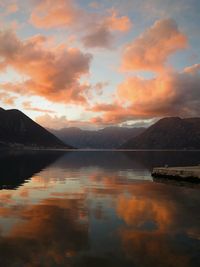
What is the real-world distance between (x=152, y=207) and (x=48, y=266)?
1561 cm

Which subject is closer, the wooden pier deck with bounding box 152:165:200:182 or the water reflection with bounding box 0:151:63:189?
the water reflection with bounding box 0:151:63:189

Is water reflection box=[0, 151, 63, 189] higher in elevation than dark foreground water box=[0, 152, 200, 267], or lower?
higher

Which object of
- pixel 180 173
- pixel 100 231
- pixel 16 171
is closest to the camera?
pixel 100 231

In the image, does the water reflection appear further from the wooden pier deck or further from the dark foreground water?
the wooden pier deck

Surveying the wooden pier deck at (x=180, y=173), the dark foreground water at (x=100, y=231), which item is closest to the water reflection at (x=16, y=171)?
the dark foreground water at (x=100, y=231)

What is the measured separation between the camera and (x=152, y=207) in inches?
1072

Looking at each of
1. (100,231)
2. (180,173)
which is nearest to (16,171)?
(180,173)

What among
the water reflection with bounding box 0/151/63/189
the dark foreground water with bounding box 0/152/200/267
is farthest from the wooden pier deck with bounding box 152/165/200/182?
→ the water reflection with bounding box 0/151/63/189

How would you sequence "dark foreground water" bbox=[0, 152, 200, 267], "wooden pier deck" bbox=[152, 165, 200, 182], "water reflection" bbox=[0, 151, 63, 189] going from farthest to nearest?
1. "wooden pier deck" bbox=[152, 165, 200, 182]
2. "water reflection" bbox=[0, 151, 63, 189]
3. "dark foreground water" bbox=[0, 152, 200, 267]

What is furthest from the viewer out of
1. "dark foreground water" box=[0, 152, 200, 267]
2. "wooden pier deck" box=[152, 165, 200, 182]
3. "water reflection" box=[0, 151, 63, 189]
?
"wooden pier deck" box=[152, 165, 200, 182]

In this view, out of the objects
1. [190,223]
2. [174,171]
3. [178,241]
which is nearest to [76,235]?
[178,241]

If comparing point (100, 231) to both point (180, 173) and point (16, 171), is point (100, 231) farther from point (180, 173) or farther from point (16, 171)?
point (16, 171)

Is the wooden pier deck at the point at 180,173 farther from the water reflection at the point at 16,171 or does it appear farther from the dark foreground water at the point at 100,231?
the water reflection at the point at 16,171

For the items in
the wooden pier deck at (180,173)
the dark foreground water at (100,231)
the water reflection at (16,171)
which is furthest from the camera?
the wooden pier deck at (180,173)
